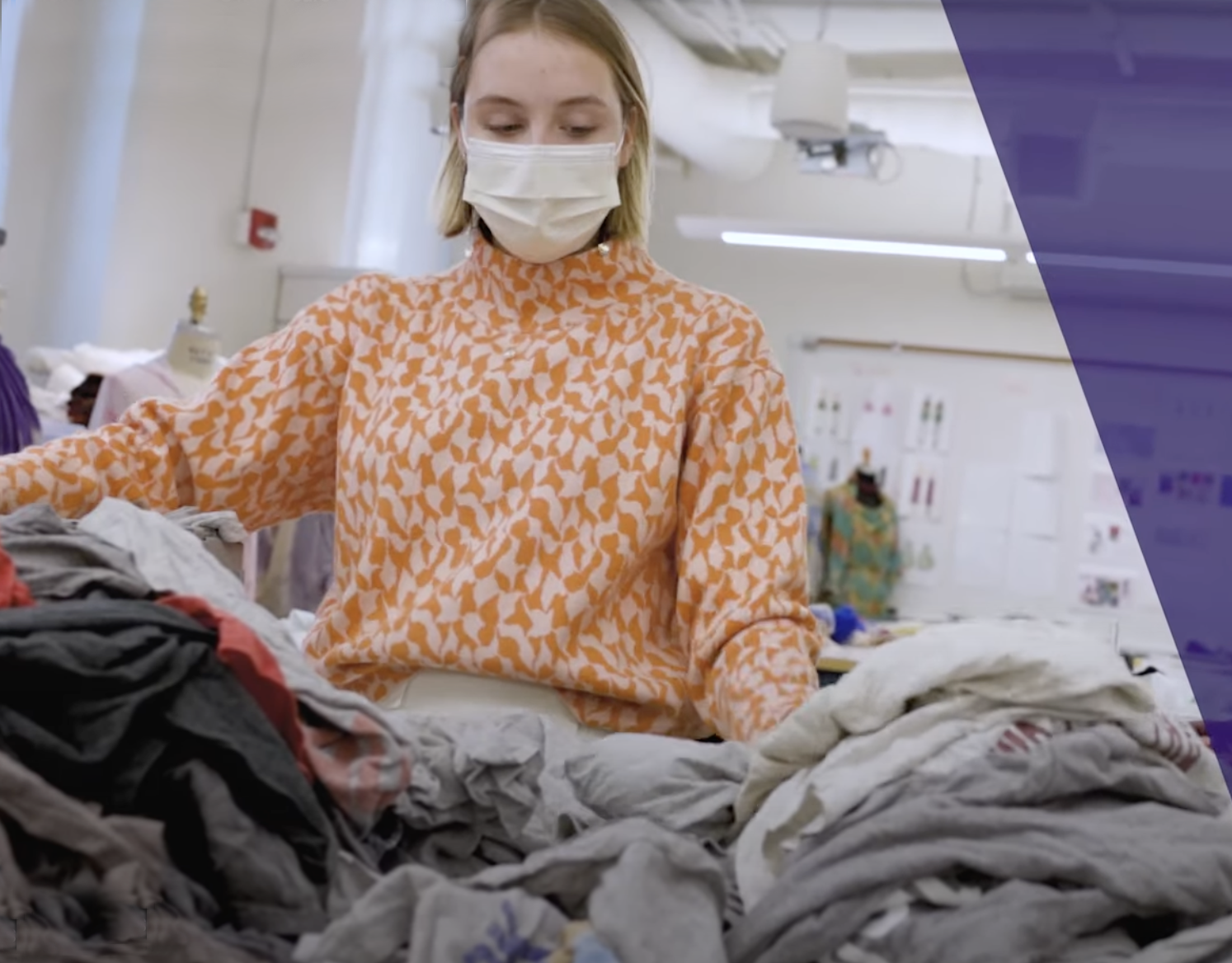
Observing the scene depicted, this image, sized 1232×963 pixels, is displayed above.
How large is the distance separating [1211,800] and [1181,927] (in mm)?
105

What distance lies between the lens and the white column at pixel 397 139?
7.27 metres

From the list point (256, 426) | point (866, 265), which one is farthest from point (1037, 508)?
point (256, 426)

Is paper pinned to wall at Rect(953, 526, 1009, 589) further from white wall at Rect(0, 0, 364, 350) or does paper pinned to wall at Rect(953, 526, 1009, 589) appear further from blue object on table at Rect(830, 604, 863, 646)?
white wall at Rect(0, 0, 364, 350)

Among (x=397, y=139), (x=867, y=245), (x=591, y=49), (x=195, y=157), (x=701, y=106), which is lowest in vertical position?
(x=591, y=49)

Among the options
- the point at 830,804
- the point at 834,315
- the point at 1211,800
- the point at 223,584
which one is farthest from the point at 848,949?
the point at 834,315

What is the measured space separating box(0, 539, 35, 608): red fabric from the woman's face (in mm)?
594

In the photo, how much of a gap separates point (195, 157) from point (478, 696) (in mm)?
5535

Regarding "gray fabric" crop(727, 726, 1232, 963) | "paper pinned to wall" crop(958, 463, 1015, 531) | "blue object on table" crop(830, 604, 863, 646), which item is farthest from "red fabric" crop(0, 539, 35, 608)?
"paper pinned to wall" crop(958, 463, 1015, 531)

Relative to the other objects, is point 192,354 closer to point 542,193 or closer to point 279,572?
point 279,572

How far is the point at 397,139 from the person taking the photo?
300 inches

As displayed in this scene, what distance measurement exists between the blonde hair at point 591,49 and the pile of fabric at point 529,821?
60 centimetres

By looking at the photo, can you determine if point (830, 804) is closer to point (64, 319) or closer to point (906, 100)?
point (64, 319)
